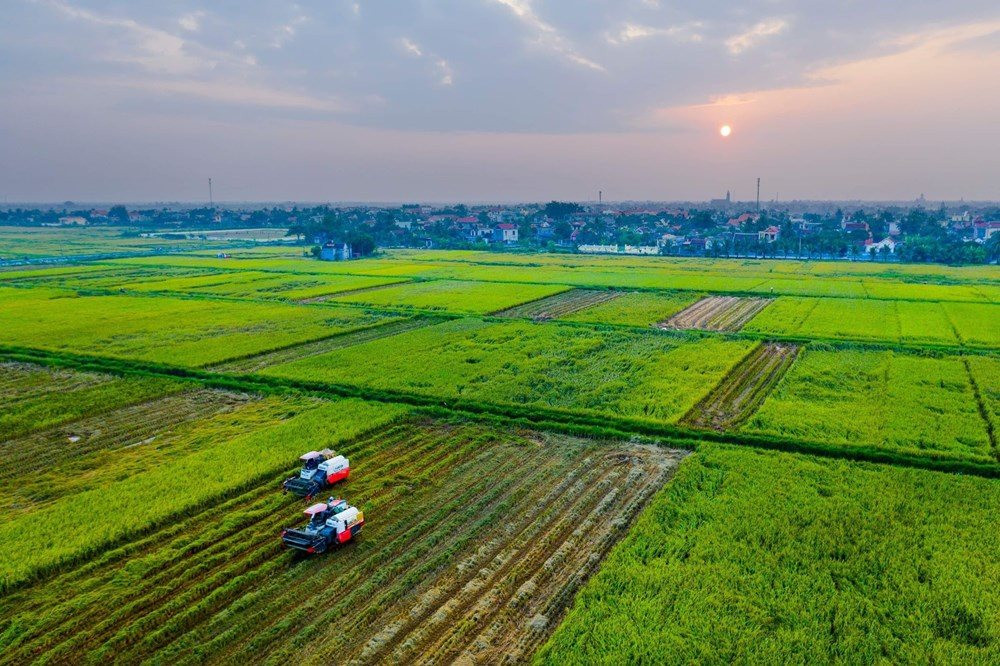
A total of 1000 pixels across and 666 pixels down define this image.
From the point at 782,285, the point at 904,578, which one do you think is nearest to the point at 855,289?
the point at 782,285

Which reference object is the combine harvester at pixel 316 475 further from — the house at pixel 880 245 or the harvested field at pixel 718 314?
the house at pixel 880 245

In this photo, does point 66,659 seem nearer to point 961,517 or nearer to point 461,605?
point 461,605

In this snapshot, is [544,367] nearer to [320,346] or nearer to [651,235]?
[320,346]

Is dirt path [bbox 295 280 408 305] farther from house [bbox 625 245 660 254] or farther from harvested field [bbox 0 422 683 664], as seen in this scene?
house [bbox 625 245 660 254]

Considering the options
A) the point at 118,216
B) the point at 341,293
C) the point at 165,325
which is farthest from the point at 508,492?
the point at 118,216

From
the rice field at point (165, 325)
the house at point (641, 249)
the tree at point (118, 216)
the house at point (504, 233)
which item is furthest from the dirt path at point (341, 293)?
the tree at point (118, 216)

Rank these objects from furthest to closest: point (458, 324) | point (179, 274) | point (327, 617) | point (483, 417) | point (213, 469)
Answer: point (179, 274)
point (458, 324)
point (483, 417)
point (213, 469)
point (327, 617)
